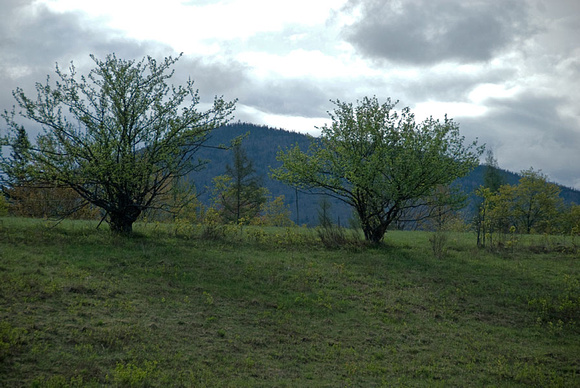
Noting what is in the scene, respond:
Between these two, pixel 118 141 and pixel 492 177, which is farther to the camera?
pixel 492 177

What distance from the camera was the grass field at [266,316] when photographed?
8906 millimetres

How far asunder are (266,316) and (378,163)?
12.0 meters

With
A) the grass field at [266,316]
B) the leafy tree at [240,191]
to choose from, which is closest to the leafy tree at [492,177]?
the leafy tree at [240,191]

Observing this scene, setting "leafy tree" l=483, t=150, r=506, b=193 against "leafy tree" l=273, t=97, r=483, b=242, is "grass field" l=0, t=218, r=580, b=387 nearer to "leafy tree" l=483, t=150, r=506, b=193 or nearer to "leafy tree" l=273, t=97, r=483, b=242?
"leafy tree" l=273, t=97, r=483, b=242

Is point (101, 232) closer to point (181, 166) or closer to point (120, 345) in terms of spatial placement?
point (181, 166)

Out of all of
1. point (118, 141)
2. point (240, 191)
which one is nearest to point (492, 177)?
point (240, 191)

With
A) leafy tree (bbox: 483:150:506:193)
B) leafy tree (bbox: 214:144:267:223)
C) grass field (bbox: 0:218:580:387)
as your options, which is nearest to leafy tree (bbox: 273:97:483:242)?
grass field (bbox: 0:218:580:387)

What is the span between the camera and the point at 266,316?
1251 cm

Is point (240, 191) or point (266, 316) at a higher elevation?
point (240, 191)

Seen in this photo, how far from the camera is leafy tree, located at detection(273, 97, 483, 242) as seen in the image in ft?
72.2

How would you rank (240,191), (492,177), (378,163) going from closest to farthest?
(378,163) → (240,191) → (492,177)

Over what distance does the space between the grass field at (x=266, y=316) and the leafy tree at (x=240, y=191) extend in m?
29.3

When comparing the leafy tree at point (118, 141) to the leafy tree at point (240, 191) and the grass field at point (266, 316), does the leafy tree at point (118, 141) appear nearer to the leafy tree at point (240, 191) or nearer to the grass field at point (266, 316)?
the grass field at point (266, 316)

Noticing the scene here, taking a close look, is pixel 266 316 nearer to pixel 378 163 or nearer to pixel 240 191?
pixel 378 163
